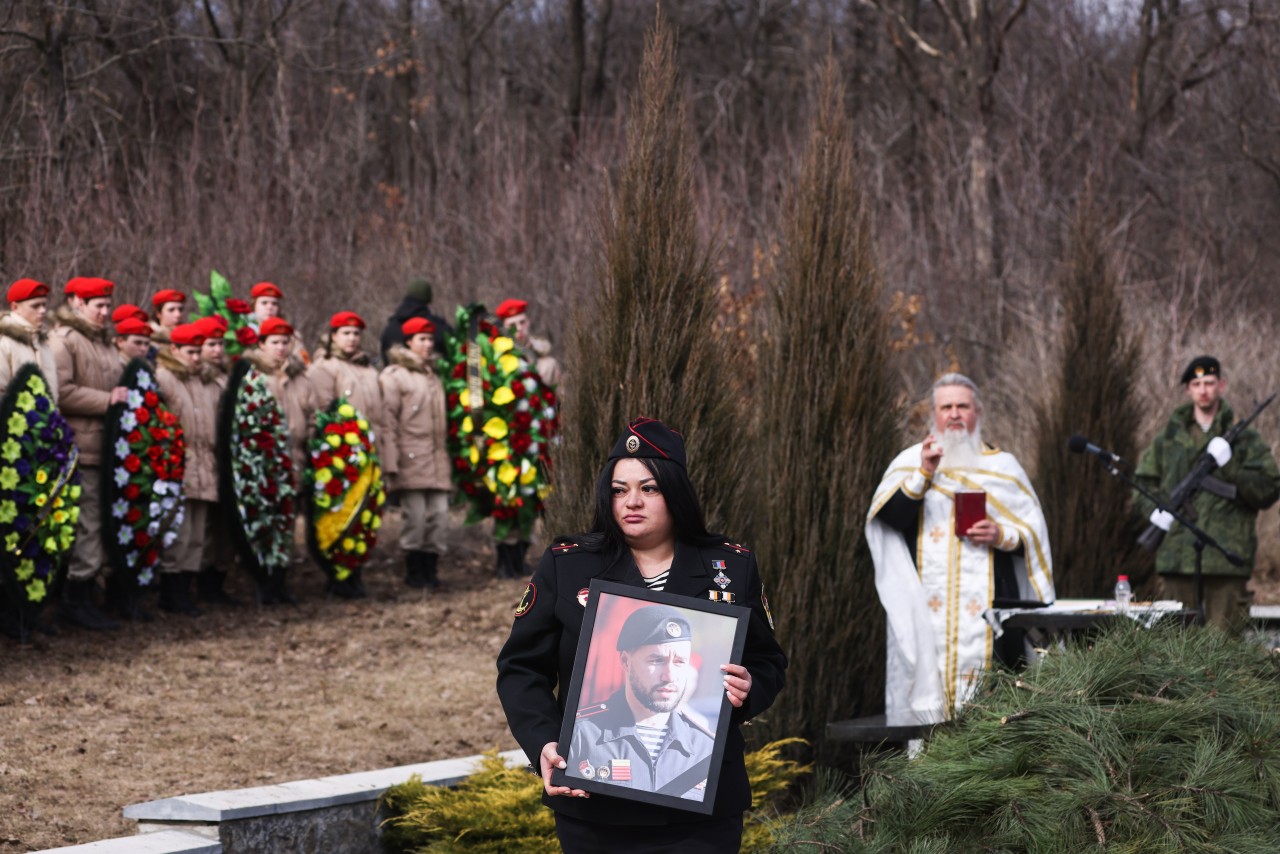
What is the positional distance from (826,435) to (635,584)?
3816 mm

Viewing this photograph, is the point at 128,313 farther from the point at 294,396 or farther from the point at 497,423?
the point at 497,423

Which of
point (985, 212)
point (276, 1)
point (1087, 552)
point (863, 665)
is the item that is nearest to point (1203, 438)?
point (1087, 552)

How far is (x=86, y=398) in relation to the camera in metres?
9.72

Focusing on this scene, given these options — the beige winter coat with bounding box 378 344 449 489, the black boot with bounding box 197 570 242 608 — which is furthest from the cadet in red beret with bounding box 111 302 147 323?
the beige winter coat with bounding box 378 344 449 489

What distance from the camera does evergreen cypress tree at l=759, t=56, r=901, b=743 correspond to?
7.38 metres

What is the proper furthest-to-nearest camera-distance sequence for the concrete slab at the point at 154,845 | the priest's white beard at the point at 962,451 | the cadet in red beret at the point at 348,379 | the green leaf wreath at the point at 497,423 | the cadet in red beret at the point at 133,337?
the green leaf wreath at the point at 497,423 < the cadet in red beret at the point at 348,379 < the cadet in red beret at the point at 133,337 < the priest's white beard at the point at 962,451 < the concrete slab at the point at 154,845

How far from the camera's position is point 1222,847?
4523 mm

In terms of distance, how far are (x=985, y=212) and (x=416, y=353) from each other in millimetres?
10187

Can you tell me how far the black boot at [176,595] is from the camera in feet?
35.4

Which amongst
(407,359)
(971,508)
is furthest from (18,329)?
(971,508)

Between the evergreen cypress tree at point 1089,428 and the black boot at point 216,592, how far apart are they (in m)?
5.82

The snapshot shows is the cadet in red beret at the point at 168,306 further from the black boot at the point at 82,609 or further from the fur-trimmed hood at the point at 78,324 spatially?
the black boot at the point at 82,609

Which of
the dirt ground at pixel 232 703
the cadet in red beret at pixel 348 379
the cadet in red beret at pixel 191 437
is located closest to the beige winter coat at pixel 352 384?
the cadet in red beret at pixel 348 379

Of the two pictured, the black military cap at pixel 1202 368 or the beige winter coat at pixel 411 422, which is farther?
the beige winter coat at pixel 411 422
